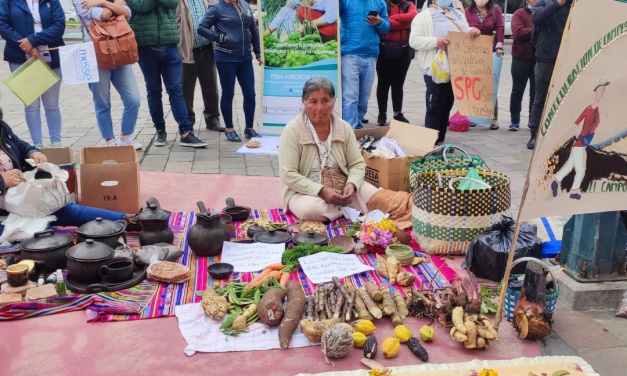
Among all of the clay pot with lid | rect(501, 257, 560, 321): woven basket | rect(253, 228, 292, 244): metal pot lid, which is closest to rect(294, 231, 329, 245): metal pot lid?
rect(253, 228, 292, 244): metal pot lid

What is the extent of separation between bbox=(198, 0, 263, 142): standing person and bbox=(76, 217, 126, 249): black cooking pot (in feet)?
11.8

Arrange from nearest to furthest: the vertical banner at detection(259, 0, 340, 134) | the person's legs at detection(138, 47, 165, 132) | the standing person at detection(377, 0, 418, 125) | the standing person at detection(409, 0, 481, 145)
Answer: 1. the person's legs at detection(138, 47, 165, 132)
2. the standing person at detection(409, 0, 481, 145)
3. the vertical banner at detection(259, 0, 340, 134)
4. the standing person at detection(377, 0, 418, 125)

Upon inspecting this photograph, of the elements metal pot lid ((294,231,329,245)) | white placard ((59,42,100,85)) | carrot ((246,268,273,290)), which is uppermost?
white placard ((59,42,100,85))

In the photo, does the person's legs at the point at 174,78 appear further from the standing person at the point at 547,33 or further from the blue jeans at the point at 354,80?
the standing person at the point at 547,33

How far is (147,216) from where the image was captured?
3.95 meters

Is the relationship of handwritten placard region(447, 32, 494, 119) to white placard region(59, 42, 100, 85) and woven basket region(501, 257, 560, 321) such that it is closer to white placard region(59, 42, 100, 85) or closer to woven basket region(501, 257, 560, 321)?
woven basket region(501, 257, 560, 321)

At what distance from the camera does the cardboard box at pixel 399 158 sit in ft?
16.2

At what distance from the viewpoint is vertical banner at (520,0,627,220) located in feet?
8.61

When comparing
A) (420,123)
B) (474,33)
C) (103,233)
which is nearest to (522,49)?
(474,33)

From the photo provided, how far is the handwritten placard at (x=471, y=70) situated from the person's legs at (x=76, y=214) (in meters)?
3.85

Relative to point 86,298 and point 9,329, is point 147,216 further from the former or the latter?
point 9,329

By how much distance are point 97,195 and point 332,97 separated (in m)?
1.99

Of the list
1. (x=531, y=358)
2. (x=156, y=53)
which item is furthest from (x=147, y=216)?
(x=156, y=53)

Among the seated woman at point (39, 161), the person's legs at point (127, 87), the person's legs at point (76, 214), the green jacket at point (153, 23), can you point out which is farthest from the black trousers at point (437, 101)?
the person's legs at point (76, 214)
